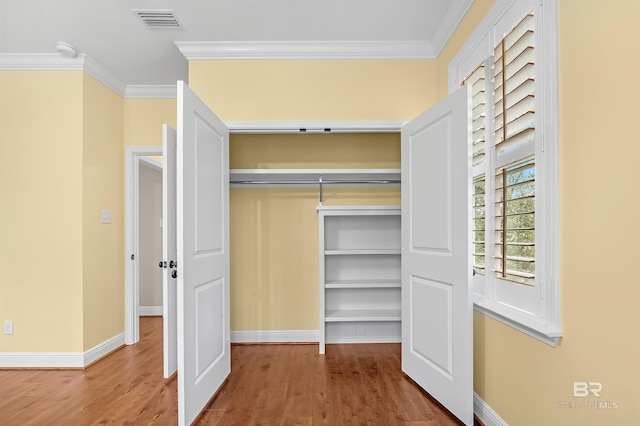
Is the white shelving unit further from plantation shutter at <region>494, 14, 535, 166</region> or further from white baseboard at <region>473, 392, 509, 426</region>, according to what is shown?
plantation shutter at <region>494, 14, 535, 166</region>

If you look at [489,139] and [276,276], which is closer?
[489,139]

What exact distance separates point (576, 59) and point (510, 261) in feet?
3.19

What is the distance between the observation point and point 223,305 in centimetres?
298

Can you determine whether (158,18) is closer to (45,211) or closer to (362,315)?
(45,211)

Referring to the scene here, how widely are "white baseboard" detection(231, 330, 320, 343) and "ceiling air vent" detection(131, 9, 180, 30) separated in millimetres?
2775

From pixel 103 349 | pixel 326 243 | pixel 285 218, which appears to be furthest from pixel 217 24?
pixel 103 349

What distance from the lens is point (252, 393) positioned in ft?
9.13

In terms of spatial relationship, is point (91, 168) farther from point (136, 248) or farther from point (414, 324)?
point (414, 324)

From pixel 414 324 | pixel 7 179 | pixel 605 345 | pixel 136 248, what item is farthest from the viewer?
pixel 136 248

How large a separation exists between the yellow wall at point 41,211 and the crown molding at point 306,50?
1.25 metres

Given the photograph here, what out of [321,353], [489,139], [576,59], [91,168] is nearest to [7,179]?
[91,168]

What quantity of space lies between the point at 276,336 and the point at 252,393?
123cm

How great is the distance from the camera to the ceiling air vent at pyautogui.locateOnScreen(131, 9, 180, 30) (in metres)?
2.77

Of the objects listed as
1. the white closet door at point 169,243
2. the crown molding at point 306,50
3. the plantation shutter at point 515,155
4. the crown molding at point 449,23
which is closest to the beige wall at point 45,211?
the crown molding at point 306,50
